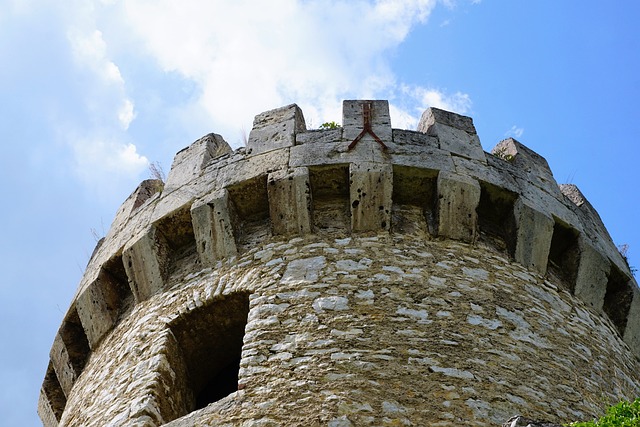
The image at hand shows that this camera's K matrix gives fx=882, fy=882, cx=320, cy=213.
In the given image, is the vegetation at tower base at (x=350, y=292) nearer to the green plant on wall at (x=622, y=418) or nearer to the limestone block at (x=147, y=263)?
the limestone block at (x=147, y=263)

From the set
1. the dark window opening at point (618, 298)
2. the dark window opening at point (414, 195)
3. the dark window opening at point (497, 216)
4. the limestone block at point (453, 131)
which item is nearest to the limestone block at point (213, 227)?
the dark window opening at point (414, 195)

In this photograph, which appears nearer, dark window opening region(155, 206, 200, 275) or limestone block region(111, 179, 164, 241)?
dark window opening region(155, 206, 200, 275)

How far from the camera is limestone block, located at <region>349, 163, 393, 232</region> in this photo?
6.54 m

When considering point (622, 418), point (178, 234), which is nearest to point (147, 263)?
point (178, 234)

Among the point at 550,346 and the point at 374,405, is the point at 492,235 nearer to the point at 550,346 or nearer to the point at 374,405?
the point at 550,346

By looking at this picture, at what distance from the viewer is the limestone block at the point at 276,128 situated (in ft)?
23.4

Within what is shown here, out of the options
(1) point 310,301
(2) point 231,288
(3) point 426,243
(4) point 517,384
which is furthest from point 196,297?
(4) point 517,384

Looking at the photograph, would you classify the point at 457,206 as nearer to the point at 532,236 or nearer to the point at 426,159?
the point at 426,159

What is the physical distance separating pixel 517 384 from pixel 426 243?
4.85 feet

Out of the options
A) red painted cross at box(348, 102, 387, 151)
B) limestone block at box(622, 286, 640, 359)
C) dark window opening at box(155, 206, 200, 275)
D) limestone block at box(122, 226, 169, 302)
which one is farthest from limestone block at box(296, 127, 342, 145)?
limestone block at box(622, 286, 640, 359)

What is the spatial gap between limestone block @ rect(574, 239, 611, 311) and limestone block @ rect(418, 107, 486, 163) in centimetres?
114

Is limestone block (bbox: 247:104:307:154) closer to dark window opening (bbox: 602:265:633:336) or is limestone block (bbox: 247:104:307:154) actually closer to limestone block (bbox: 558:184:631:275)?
limestone block (bbox: 558:184:631:275)

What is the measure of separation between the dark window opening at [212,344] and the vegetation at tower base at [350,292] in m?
0.01

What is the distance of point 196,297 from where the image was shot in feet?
20.6
